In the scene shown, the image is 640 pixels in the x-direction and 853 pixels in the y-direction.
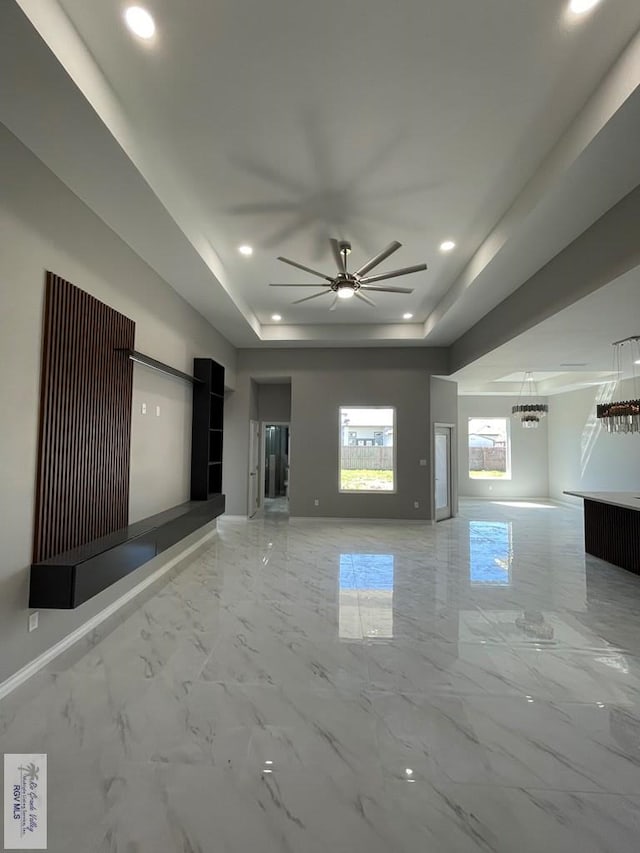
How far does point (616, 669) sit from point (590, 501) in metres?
3.76

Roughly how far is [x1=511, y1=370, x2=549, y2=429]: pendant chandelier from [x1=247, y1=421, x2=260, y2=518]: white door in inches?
250

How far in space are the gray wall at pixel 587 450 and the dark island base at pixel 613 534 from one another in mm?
3769

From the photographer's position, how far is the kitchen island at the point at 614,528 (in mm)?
5008

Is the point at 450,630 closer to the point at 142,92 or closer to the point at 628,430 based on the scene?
the point at 628,430

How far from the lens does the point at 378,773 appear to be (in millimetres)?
1906

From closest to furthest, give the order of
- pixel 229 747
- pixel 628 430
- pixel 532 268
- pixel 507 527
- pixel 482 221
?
pixel 229 747 < pixel 482 221 < pixel 532 268 < pixel 628 430 < pixel 507 527

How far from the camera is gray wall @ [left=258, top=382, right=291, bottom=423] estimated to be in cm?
938

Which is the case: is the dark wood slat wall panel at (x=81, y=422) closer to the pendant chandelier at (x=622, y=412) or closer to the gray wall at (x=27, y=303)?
the gray wall at (x=27, y=303)

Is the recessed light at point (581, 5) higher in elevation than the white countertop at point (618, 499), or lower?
higher

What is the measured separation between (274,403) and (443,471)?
413 cm

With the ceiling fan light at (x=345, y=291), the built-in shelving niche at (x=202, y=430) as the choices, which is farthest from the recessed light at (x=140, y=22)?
the built-in shelving niche at (x=202, y=430)

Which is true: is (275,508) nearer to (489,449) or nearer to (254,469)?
(254,469)

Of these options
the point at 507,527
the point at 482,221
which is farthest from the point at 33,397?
the point at 507,527

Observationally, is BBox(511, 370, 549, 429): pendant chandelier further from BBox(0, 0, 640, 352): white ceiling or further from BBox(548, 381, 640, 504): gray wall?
BBox(0, 0, 640, 352): white ceiling
